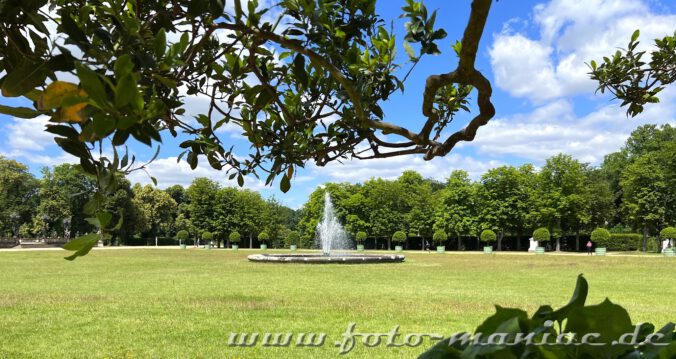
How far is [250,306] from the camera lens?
11.7 m

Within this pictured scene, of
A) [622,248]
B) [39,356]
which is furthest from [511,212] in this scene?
[39,356]

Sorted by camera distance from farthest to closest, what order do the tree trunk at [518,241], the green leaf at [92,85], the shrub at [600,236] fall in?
the tree trunk at [518,241] < the shrub at [600,236] < the green leaf at [92,85]

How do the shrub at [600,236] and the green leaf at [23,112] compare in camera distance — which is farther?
the shrub at [600,236]

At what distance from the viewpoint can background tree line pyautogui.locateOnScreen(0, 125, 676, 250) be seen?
163 ft

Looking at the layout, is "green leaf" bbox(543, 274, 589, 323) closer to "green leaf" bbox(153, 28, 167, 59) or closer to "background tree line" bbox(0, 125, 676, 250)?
"green leaf" bbox(153, 28, 167, 59)

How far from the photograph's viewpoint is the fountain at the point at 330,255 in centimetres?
2905

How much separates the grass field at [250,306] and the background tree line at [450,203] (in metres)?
31.8

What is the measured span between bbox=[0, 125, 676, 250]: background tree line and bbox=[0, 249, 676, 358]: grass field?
31.8 metres

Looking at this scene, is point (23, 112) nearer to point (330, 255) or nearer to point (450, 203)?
point (330, 255)

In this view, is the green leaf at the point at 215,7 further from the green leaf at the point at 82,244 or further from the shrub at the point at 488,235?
the shrub at the point at 488,235

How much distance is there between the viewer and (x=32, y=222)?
68625mm

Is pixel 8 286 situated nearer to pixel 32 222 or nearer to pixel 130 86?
pixel 130 86

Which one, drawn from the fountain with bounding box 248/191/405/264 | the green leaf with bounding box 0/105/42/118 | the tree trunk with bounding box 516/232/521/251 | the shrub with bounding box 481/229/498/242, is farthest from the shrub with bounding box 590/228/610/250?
the green leaf with bounding box 0/105/42/118

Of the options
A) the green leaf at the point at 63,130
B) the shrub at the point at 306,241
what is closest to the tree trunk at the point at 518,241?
the shrub at the point at 306,241
